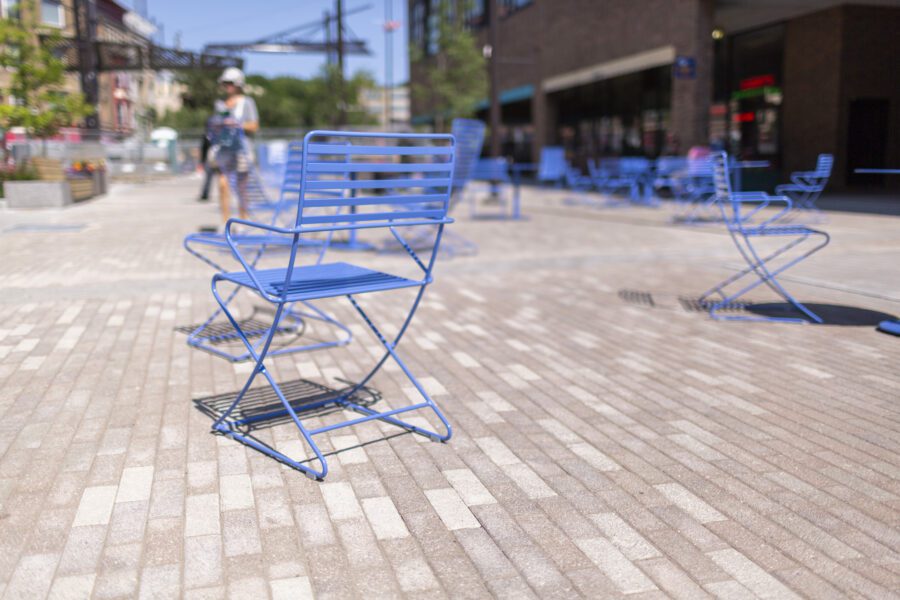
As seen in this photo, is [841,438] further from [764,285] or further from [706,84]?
[706,84]

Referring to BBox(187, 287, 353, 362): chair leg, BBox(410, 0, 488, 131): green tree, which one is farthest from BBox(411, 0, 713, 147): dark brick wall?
BBox(187, 287, 353, 362): chair leg

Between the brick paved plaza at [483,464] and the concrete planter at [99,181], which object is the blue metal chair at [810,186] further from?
the concrete planter at [99,181]

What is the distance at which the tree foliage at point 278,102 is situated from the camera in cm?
6044

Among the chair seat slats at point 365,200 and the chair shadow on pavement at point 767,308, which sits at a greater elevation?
the chair seat slats at point 365,200

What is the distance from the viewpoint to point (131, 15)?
2549 inches

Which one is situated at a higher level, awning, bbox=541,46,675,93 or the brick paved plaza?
awning, bbox=541,46,675,93

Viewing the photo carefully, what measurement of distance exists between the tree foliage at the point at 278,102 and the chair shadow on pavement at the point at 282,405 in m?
47.9

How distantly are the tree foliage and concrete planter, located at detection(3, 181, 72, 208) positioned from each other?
1458 inches

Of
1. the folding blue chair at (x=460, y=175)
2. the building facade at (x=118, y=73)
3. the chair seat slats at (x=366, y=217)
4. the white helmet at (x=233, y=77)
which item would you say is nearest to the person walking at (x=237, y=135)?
the white helmet at (x=233, y=77)

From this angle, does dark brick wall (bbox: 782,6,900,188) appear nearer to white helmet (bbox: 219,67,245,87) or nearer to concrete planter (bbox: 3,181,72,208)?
white helmet (bbox: 219,67,245,87)

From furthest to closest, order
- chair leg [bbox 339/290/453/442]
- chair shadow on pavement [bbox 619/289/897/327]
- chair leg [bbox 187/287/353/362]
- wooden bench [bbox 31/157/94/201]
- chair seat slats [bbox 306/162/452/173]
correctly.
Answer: wooden bench [bbox 31/157/94/201] < chair shadow on pavement [bbox 619/289/897/327] < chair leg [bbox 187/287/353/362] < chair leg [bbox 339/290/453/442] < chair seat slats [bbox 306/162/452/173]

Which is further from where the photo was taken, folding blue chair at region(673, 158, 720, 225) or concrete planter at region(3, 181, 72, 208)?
concrete planter at region(3, 181, 72, 208)

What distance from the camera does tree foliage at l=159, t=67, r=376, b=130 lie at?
60438 millimetres

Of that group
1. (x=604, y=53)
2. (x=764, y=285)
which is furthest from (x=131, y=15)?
(x=764, y=285)
